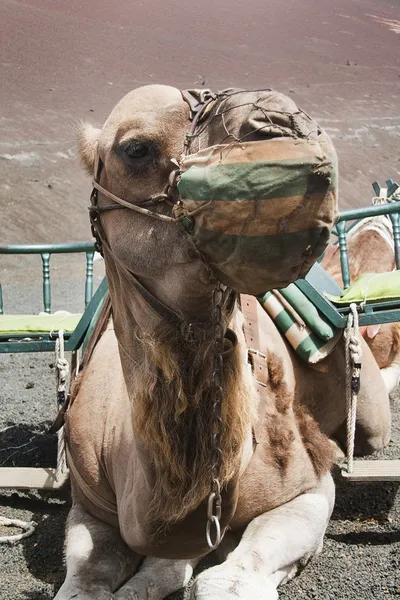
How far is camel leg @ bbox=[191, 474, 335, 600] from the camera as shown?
223 cm

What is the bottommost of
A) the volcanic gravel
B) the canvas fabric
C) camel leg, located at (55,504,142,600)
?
the volcanic gravel

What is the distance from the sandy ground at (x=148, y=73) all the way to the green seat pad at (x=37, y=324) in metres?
4.64

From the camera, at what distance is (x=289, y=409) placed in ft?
9.23

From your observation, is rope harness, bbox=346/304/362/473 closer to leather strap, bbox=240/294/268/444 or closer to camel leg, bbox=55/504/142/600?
leather strap, bbox=240/294/268/444

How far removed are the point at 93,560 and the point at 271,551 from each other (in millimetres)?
563

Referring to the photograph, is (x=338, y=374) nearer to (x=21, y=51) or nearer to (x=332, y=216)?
(x=332, y=216)

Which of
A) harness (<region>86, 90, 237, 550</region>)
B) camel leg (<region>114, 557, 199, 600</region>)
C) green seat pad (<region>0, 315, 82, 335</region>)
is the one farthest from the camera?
green seat pad (<region>0, 315, 82, 335</region>)

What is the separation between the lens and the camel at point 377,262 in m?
4.57

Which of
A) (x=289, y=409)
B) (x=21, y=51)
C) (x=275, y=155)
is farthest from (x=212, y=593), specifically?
(x=21, y=51)

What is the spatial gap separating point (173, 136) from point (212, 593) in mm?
1199

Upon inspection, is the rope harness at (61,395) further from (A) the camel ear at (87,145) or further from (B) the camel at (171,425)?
(A) the camel ear at (87,145)

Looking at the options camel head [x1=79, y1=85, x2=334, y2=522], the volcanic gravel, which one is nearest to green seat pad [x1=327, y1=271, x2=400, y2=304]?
the volcanic gravel

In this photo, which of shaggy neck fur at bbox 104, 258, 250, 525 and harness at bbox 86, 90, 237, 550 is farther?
shaggy neck fur at bbox 104, 258, 250, 525

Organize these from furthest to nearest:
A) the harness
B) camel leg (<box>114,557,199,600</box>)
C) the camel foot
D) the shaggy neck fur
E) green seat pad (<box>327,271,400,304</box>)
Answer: green seat pad (<box>327,271,400,304</box>) < camel leg (<box>114,557,199,600</box>) < the camel foot < the shaggy neck fur < the harness
